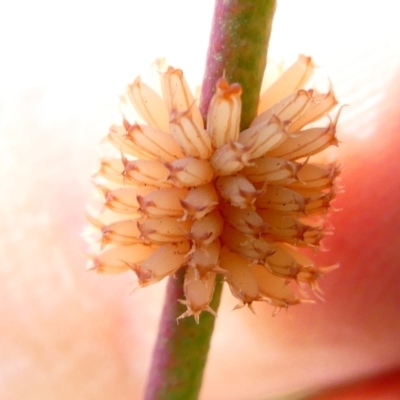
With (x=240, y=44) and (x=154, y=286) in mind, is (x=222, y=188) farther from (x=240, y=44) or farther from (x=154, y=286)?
(x=154, y=286)

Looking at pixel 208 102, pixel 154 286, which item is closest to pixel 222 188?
pixel 208 102

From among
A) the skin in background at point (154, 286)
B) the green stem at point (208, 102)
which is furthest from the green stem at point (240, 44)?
the skin in background at point (154, 286)

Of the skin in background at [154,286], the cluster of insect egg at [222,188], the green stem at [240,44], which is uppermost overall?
the skin in background at [154,286]

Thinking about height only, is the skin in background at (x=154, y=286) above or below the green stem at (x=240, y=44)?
above

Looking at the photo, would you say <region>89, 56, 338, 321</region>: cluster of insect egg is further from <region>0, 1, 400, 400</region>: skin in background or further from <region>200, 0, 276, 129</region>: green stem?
<region>0, 1, 400, 400</region>: skin in background

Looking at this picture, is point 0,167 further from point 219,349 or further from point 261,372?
point 261,372

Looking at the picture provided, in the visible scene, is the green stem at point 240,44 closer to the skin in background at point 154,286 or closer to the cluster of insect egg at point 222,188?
the cluster of insect egg at point 222,188
